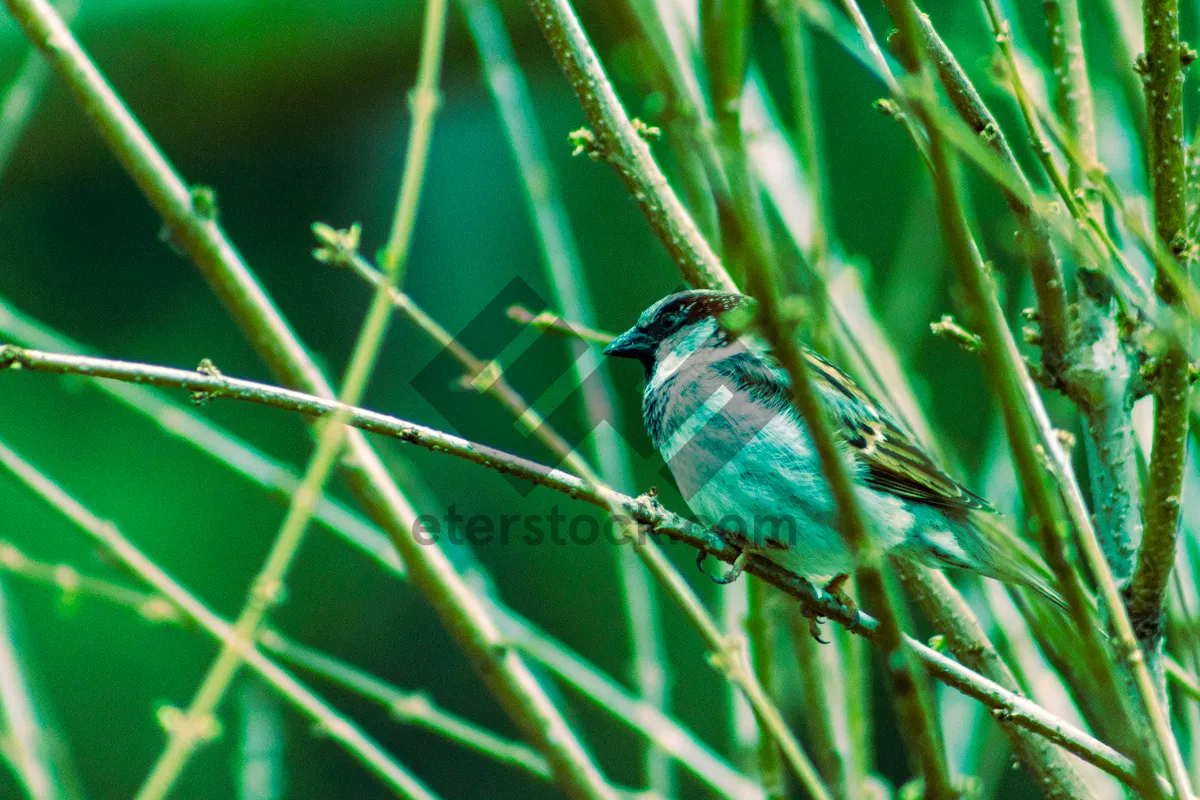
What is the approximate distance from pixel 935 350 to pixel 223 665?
10.6 ft

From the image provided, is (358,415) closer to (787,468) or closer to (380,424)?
(380,424)

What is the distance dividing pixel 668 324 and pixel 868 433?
23.5 inches

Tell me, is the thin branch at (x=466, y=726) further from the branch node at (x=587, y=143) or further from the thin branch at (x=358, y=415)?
the branch node at (x=587, y=143)

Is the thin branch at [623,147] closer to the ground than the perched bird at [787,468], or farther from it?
farther from it

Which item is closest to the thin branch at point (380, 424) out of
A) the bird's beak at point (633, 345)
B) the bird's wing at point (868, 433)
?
the bird's wing at point (868, 433)

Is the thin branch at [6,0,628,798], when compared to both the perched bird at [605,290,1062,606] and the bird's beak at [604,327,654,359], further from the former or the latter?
the bird's beak at [604,327,654,359]

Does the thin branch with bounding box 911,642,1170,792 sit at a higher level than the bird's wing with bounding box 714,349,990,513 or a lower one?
→ lower

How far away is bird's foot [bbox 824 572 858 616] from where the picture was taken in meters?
1.92

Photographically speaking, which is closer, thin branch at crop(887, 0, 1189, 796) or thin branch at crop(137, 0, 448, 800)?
thin branch at crop(887, 0, 1189, 796)

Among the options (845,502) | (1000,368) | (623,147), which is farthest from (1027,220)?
(845,502)

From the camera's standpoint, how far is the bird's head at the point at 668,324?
267cm

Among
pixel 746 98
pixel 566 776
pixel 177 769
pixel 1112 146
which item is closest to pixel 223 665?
pixel 177 769

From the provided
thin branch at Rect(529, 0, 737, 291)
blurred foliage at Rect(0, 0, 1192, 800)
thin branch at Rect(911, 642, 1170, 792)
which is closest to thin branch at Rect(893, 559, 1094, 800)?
thin branch at Rect(911, 642, 1170, 792)

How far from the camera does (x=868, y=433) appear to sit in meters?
2.44
